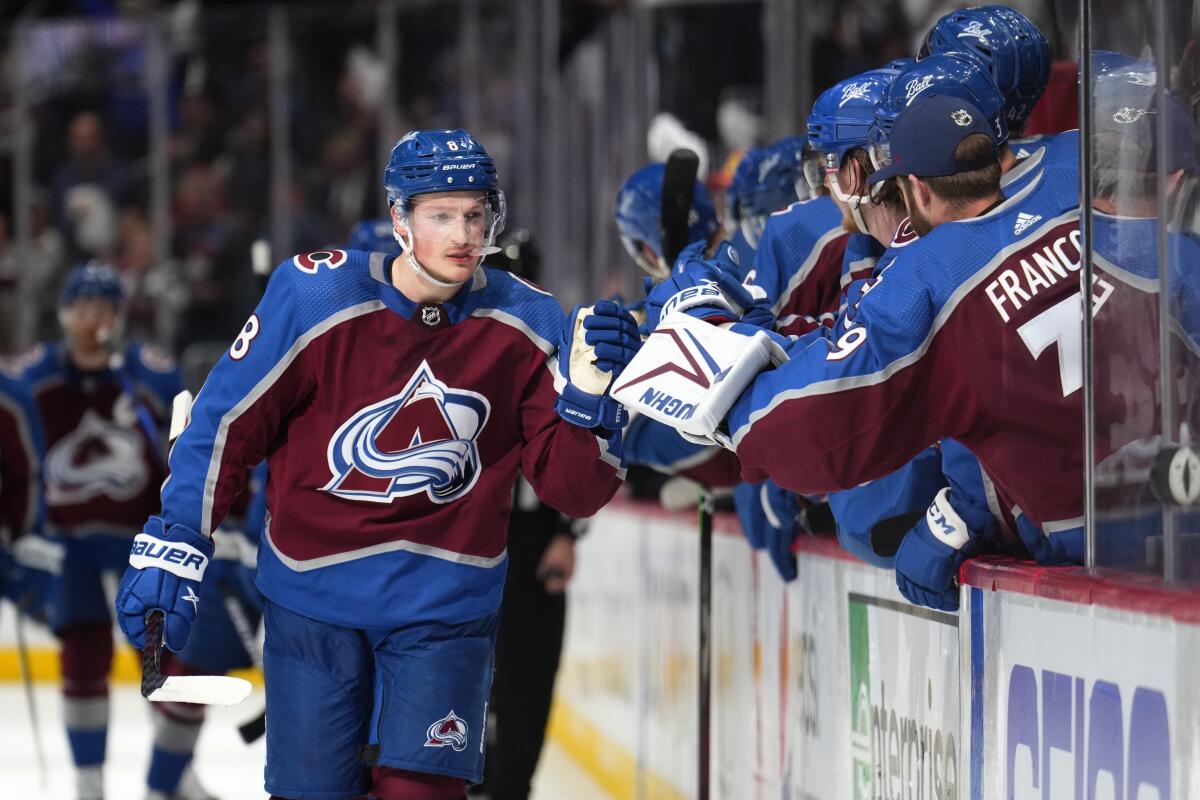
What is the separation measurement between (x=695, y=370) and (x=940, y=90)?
18.8 inches

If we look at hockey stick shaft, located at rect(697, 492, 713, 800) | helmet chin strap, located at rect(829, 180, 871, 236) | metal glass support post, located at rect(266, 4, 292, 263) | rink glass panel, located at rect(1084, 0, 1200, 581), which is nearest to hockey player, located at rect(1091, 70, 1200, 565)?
rink glass panel, located at rect(1084, 0, 1200, 581)

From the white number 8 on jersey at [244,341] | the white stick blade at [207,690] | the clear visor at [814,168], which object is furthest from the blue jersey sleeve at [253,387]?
the clear visor at [814,168]

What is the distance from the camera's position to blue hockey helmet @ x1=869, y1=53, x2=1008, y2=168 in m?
2.30

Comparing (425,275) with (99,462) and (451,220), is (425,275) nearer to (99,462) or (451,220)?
(451,220)

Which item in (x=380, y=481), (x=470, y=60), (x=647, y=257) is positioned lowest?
(x=380, y=481)

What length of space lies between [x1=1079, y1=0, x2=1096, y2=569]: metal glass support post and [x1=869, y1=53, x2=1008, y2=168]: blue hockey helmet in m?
0.24

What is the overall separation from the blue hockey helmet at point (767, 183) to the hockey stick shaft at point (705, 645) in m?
0.57

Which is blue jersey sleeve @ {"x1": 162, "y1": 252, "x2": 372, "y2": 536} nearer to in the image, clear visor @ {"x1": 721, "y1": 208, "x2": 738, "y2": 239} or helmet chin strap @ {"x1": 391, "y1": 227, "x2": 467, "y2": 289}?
helmet chin strap @ {"x1": 391, "y1": 227, "x2": 467, "y2": 289}

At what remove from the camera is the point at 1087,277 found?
2031 millimetres

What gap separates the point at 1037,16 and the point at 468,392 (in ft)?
5.87

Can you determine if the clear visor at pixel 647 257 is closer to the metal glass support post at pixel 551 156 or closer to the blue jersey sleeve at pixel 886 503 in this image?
the blue jersey sleeve at pixel 886 503

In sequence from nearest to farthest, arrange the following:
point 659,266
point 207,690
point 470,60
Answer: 1. point 207,690
2. point 659,266
3. point 470,60

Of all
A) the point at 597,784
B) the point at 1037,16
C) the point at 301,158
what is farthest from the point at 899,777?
the point at 301,158

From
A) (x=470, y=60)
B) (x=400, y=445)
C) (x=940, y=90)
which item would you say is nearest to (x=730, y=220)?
(x=400, y=445)
